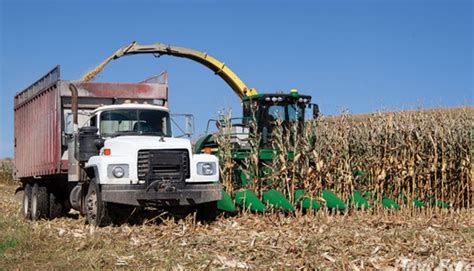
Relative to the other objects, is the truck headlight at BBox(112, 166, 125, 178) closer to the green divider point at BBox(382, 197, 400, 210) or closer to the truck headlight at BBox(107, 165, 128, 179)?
the truck headlight at BBox(107, 165, 128, 179)

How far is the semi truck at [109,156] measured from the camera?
12.6 metres

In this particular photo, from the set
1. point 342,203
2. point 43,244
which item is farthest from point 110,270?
point 342,203

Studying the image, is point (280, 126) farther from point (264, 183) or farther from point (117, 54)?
point (117, 54)

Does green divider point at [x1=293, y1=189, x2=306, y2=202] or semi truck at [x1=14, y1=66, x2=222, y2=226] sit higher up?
semi truck at [x1=14, y1=66, x2=222, y2=226]

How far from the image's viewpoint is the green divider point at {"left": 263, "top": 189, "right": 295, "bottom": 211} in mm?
14227

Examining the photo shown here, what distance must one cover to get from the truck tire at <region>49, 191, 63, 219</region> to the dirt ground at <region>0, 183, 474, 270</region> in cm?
287

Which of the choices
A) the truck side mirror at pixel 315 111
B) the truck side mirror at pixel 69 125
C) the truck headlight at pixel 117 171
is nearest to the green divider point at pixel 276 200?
the truck side mirror at pixel 315 111

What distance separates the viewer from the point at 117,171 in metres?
Result: 12.5

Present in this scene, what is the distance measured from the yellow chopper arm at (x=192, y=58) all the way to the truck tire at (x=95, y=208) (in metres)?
6.63

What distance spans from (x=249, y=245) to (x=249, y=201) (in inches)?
194

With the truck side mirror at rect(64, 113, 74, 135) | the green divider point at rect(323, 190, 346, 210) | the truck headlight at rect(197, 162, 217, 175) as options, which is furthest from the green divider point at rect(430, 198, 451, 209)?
the truck side mirror at rect(64, 113, 74, 135)

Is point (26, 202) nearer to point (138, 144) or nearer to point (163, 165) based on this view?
point (138, 144)

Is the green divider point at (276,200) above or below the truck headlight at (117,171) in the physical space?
below

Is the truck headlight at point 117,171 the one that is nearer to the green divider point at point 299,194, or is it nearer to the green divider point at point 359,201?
the green divider point at point 299,194
